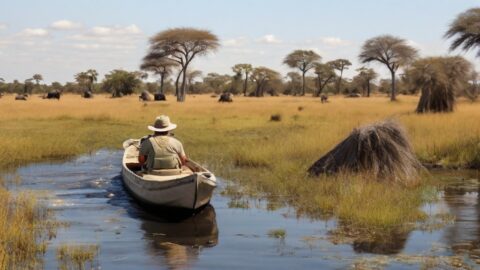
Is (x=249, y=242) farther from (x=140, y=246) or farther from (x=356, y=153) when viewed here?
(x=356, y=153)

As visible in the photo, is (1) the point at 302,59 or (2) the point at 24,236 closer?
(2) the point at 24,236

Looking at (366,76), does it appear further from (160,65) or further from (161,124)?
(161,124)

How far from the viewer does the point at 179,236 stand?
1037 cm

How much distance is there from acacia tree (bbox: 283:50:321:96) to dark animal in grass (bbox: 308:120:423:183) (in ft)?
232

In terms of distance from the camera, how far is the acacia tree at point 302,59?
283 feet

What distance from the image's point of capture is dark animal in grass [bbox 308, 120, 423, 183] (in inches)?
579

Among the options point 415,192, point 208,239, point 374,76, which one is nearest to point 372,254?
point 208,239

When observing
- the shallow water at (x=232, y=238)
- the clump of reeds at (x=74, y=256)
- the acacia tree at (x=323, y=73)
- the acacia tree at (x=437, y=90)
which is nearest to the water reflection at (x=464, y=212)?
the shallow water at (x=232, y=238)

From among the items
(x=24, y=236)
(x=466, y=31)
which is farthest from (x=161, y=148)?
(x=466, y=31)

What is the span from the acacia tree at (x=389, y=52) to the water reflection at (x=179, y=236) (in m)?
55.0

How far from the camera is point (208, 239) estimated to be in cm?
1021

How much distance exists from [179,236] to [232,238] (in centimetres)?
88

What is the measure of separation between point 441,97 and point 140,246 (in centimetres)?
2438

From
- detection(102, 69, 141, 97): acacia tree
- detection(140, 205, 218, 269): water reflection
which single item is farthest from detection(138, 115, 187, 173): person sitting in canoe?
detection(102, 69, 141, 97): acacia tree
